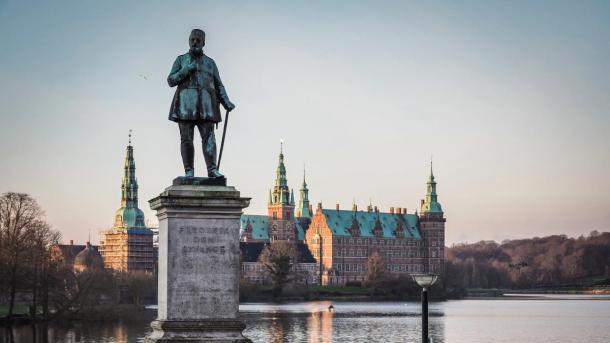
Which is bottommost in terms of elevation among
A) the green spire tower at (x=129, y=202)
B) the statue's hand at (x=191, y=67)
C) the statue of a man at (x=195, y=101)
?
the statue of a man at (x=195, y=101)

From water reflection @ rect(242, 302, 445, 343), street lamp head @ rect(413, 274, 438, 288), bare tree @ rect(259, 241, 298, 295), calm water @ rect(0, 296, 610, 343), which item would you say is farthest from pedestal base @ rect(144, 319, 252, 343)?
bare tree @ rect(259, 241, 298, 295)

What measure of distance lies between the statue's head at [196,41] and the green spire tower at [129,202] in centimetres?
14885

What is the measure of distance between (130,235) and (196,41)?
499ft

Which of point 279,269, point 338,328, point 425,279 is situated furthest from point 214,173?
point 279,269

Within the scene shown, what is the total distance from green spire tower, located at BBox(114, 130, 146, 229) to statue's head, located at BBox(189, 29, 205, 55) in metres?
149

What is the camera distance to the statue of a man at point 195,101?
1466cm

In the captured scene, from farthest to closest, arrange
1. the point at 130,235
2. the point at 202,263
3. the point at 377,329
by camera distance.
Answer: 1. the point at 130,235
2. the point at 377,329
3. the point at 202,263

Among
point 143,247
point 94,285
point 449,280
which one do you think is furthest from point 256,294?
point 94,285

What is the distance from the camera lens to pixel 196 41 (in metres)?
14.7

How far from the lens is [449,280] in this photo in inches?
7018

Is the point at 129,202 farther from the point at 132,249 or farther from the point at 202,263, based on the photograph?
the point at 202,263

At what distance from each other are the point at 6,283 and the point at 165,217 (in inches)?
2395

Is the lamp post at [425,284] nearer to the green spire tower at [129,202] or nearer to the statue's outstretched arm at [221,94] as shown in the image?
the statue's outstretched arm at [221,94]

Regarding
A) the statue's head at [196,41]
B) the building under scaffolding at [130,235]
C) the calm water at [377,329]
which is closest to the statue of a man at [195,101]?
the statue's head at [196,41]
